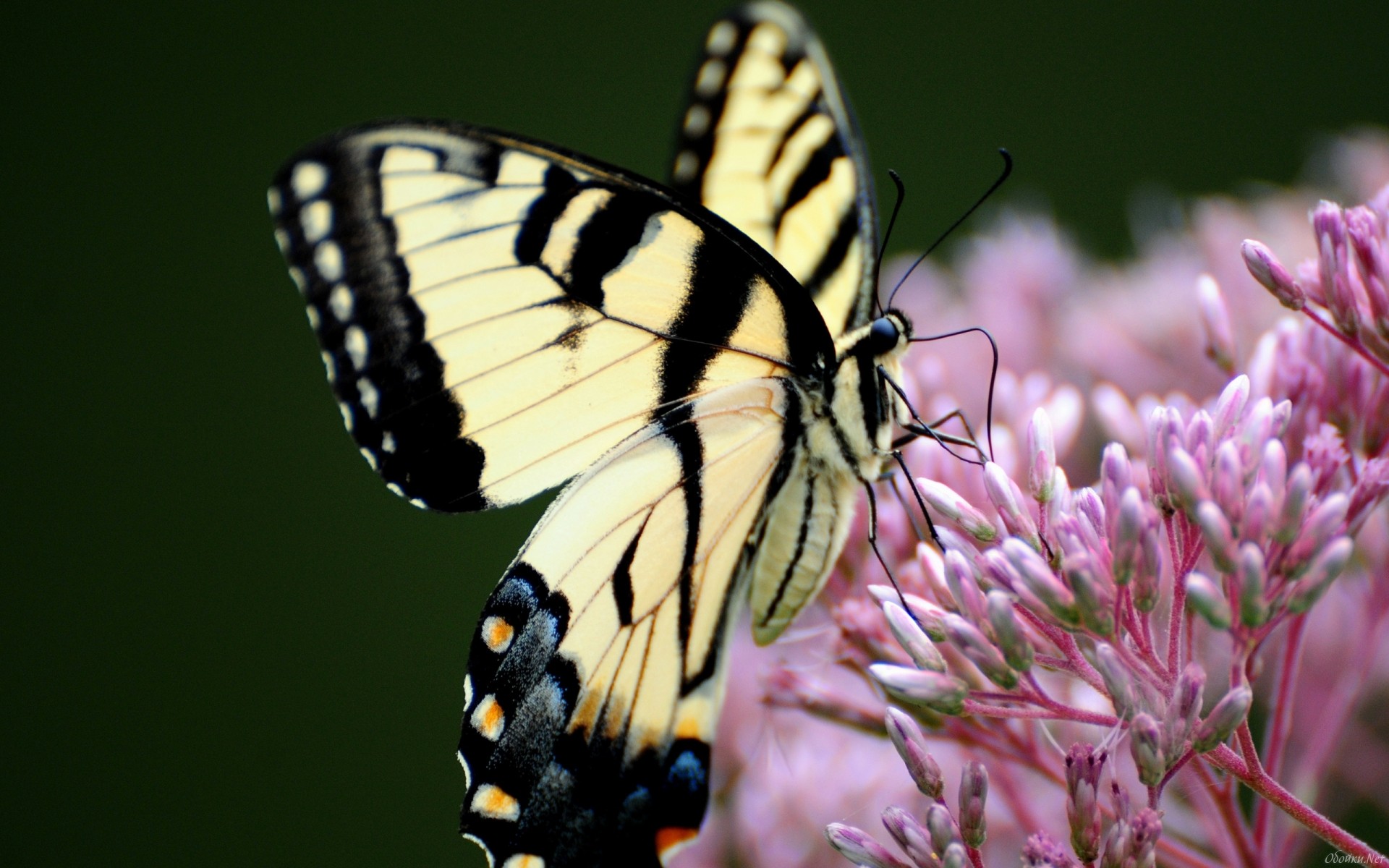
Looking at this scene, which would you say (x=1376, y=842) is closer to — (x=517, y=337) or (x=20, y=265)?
(x=517, y=337)

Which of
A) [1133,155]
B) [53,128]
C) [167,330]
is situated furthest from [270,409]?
[1133,155]

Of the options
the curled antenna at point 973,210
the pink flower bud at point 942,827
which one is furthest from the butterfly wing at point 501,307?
the pink flower bud at point 942,827

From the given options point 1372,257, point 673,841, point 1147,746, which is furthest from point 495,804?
point 1372,257

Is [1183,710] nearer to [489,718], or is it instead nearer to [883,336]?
[883,336]

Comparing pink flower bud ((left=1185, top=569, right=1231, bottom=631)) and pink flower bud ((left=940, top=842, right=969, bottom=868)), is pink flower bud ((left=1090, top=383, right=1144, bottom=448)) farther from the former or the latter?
pink flower bud ((left=940, top=842, right=969, bottom=868))

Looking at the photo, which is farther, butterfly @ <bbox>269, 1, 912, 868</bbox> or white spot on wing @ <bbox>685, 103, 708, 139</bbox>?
white spot on wing @ <bbox>685, 103, 708, 139</bbox>

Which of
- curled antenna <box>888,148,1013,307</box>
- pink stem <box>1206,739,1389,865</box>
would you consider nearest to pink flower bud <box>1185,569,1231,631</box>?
pink stem <box>1206,739,1389,865</box>
